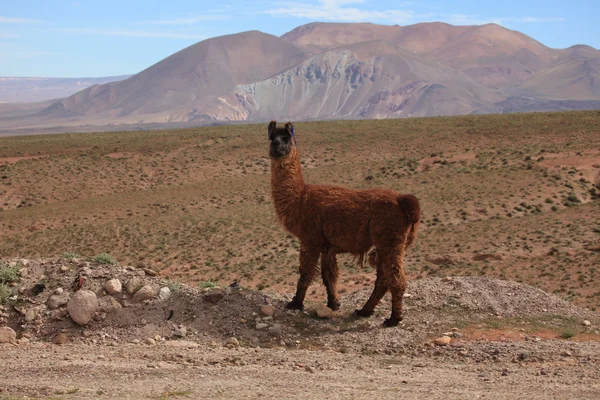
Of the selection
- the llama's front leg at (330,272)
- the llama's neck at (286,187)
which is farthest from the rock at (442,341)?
the llama's neck at (286,187)

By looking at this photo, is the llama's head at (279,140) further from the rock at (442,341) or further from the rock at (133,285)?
the rock at (442,341)

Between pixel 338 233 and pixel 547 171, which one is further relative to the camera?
pixel 547 171

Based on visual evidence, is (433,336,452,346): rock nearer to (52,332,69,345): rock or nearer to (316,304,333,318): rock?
(316,304,333,318): rock

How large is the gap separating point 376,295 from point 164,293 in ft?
12.1

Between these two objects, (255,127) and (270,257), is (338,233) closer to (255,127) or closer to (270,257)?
(270,257)

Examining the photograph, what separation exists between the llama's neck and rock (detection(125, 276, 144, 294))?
272 centimetres

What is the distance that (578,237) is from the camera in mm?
23906

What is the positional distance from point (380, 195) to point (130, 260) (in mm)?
16175

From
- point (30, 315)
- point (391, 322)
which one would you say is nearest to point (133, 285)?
point (30, 315)

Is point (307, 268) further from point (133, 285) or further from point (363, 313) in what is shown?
point (133, 285)

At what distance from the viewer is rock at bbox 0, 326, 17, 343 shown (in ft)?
33.9

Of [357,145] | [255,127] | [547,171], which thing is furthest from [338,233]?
[255,127]

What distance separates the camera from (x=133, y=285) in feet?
38.2

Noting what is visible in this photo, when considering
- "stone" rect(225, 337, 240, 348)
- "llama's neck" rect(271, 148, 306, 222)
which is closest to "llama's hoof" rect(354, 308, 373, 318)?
"llama's neck" rect(271, 148, 306, 222)
